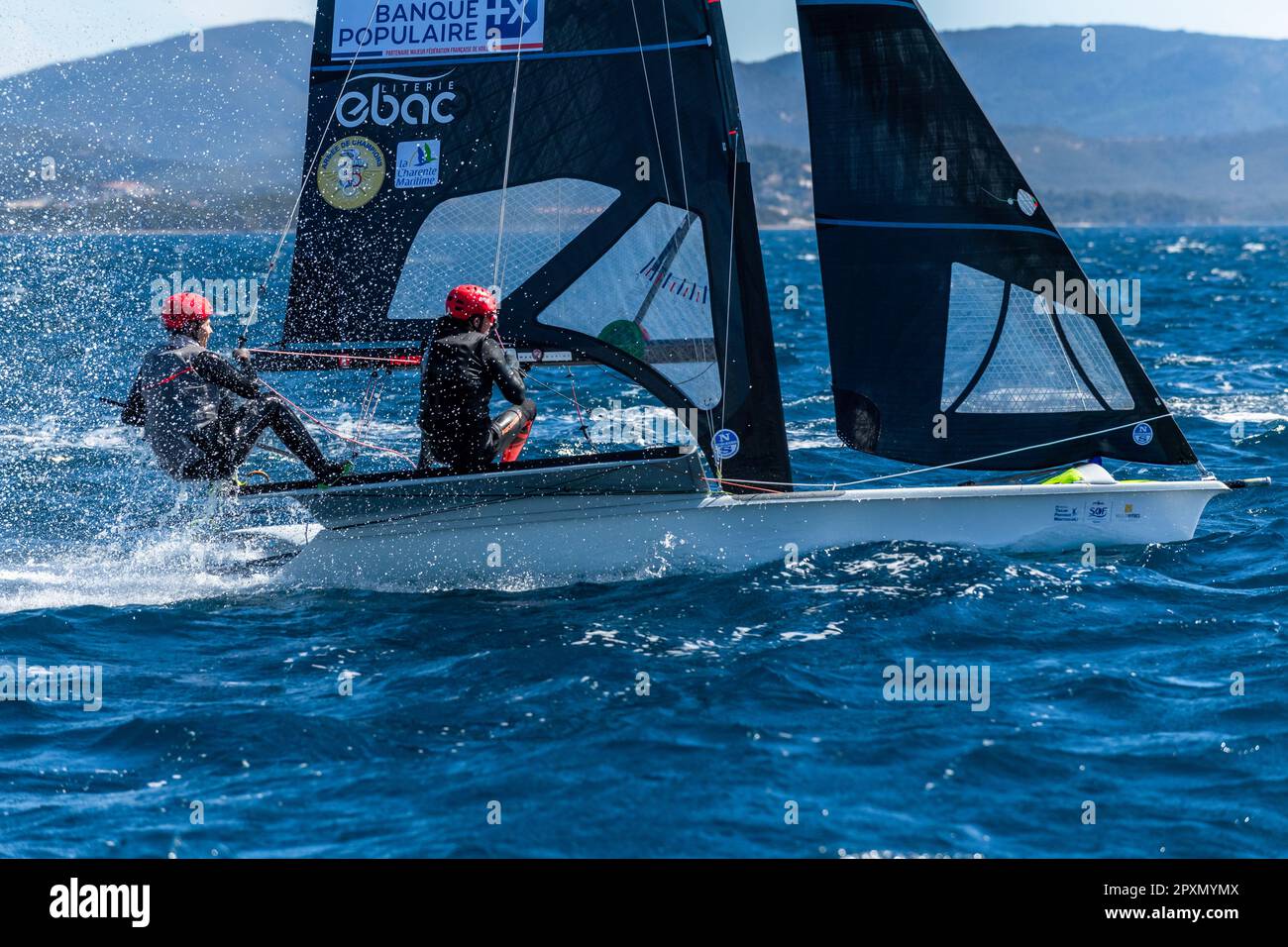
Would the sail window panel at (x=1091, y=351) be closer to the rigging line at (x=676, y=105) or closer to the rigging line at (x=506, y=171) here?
the rigging line at (x=676, y=105)

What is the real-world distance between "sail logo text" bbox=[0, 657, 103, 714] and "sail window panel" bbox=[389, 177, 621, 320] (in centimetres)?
318

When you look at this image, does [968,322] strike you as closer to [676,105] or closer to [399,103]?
[676,105]

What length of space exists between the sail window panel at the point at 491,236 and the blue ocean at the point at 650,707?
1987mm

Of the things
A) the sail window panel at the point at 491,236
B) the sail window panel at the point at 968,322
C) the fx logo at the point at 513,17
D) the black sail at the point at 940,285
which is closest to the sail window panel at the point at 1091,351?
the black sail at the point at 940,285

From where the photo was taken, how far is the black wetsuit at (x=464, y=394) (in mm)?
8367

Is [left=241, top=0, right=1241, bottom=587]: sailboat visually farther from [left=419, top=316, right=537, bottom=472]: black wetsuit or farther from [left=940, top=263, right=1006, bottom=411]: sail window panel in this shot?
[left=419, top=316, right=537, bottom=472]: black wetsuit

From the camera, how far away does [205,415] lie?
853 centimetres

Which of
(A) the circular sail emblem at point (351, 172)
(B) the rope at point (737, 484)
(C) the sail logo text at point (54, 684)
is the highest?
(A) the circular sail emblem at point (351, 172)

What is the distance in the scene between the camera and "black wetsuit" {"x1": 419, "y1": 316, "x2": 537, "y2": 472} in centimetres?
837

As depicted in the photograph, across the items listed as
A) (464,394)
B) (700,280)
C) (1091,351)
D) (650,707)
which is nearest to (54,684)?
(464,394)

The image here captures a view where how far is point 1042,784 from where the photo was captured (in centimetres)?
574
